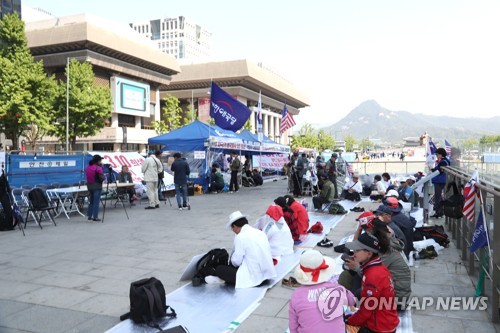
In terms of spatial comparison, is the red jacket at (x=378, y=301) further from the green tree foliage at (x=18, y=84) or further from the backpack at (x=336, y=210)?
the green tree foliage at (x=18, y=84)

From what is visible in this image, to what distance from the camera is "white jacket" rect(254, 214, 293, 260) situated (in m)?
7.01

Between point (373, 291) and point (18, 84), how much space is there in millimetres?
31235

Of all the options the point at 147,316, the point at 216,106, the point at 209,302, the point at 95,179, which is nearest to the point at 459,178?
the point at 209,302

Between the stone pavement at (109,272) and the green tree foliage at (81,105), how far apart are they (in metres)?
25.8

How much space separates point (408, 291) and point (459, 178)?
13.2 ft

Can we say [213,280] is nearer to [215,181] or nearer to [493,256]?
[493,256]

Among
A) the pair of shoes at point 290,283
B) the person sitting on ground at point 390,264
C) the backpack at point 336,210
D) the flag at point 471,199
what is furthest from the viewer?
the backpack at point 336,210

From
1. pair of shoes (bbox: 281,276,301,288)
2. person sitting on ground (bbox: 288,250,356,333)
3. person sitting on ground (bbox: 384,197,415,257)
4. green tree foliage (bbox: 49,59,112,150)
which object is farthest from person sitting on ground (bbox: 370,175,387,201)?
green tree foliage (bbox: 49,59,112,150)

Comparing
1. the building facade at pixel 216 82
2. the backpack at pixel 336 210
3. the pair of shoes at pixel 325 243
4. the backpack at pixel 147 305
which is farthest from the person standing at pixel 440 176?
the building facade at pixel 216 82

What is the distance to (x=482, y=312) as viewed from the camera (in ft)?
14.6

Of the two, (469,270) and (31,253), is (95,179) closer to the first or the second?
(31,253)

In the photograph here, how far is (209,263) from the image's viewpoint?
5719 millimetres

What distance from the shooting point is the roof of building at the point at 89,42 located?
47938mm

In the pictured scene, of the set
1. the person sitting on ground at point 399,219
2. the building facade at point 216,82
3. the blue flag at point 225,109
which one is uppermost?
the building facade at point 216,82
